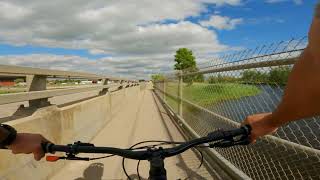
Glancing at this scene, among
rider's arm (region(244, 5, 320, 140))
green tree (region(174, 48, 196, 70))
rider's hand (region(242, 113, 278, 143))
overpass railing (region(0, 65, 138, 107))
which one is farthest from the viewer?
green tree (region(174, 48, 196, 70))

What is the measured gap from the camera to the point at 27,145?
2191 mm

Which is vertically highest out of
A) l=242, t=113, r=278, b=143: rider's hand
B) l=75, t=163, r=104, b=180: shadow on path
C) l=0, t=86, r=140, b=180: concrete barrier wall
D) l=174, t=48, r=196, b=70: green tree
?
l=174, t=48, r=196, b=70: green tree

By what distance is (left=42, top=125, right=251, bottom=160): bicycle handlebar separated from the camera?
209cm

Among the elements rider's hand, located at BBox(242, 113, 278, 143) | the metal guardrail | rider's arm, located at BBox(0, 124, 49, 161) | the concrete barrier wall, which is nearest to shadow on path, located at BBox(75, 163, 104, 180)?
the concrete barrier wall

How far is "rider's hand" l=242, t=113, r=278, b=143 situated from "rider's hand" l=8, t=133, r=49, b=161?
3.90 ft

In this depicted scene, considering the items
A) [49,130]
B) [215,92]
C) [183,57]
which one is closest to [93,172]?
[49,130]

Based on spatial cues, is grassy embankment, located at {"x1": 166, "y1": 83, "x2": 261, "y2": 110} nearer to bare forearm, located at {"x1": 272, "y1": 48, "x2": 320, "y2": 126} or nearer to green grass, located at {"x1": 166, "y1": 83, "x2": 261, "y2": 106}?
green grass, located at {"x1": 166, "y1": 83, "x2": 261, "y2": 106}

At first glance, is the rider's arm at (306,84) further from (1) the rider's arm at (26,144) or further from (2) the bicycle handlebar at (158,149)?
(1) the rider's arm at (26,144)

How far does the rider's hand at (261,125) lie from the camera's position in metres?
1.80

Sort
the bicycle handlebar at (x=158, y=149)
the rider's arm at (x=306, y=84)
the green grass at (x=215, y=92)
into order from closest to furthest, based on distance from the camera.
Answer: the rider's arm at (x=306, y=84), the bicycle handlebar at (x=158, y=149), the green grass at (x=215, y=92)

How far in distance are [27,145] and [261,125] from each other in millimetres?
1296

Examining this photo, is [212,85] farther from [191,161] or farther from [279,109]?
[279,109]

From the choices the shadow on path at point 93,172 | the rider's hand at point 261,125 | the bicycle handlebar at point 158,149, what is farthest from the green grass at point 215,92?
the rider's hand at point 261,125

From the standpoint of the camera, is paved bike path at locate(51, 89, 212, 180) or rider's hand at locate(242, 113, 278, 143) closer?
rider's hand at locate(242, 113, 278, 143)
